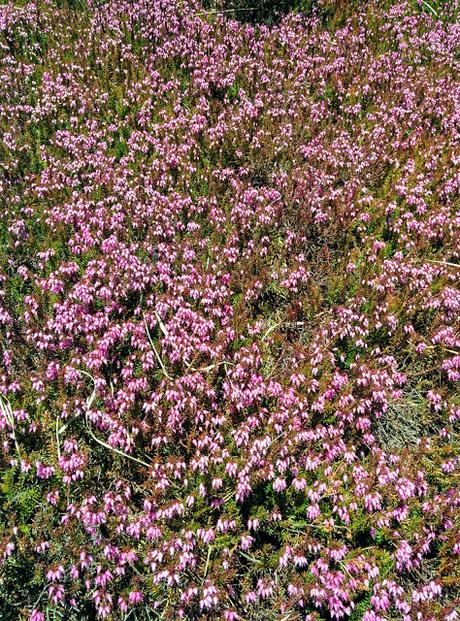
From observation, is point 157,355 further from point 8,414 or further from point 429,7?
point 429,7

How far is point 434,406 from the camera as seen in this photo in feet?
14.7

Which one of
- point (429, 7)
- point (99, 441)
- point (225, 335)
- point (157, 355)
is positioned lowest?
point (99, 441)

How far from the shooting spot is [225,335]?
14.1 ft

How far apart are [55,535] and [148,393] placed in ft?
4.06

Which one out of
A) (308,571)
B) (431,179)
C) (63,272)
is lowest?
(308,571)

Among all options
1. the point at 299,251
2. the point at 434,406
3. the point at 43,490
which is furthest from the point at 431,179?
the point at 43,490

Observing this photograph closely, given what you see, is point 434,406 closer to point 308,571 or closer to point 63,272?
point 308,571

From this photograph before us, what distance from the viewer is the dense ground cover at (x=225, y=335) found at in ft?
11.4

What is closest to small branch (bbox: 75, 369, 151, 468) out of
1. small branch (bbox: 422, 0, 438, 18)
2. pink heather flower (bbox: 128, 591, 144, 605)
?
pink heather flower (bbox: 128, 591, 144, 605)

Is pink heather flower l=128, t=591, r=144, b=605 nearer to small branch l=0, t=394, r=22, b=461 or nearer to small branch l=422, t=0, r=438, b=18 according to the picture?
small branch l=0, t=394, r=22, b=461

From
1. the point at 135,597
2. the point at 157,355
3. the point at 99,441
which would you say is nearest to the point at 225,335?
the point at 157,355

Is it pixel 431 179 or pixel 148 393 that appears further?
pixel 431 179

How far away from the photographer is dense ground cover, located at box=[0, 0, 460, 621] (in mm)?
3480

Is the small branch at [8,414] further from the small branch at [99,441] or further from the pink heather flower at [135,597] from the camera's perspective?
the pink heather flower at [135,597]
